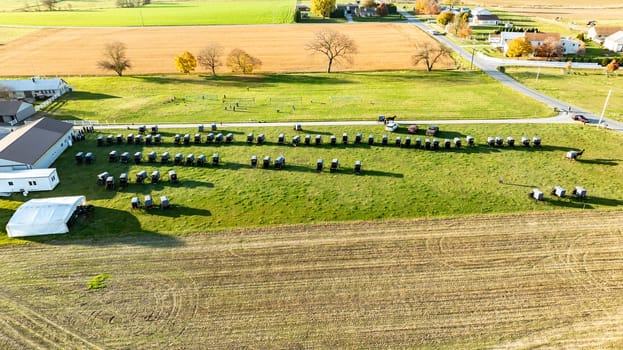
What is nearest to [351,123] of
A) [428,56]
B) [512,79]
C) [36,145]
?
[36,145]

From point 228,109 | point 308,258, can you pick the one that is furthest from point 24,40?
point 308,258

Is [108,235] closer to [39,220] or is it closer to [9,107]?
[39,220]

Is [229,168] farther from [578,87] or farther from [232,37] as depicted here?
[232,37]

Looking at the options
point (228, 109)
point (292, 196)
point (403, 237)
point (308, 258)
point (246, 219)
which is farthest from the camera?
point (228, 109)

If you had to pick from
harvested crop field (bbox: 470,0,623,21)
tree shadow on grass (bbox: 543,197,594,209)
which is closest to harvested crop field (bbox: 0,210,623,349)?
tree shadow on grass (bbox: 543,197,594,209)

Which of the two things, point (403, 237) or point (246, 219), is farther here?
point (246, 219)

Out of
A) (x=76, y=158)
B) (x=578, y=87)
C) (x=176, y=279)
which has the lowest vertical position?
(x=176, y=279)

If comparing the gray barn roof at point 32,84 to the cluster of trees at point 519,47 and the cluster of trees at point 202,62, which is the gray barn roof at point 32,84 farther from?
the cluster of trees at point 519,47

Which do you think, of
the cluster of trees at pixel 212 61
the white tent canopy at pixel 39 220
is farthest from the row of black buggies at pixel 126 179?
the cluster of trees at pixel 212 61
